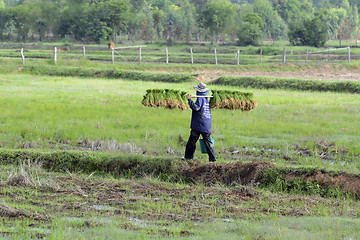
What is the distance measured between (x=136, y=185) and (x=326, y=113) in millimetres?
8740

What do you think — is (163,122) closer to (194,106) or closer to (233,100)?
(233,100)

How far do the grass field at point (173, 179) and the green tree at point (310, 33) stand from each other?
40801mm

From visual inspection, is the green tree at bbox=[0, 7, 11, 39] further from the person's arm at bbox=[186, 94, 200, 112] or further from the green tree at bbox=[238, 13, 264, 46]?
the person's arm at bbox=[186, 94, 200, 112]

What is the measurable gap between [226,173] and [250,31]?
177 feet

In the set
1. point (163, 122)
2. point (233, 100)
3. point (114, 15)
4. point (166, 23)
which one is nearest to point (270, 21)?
point (166, 23)

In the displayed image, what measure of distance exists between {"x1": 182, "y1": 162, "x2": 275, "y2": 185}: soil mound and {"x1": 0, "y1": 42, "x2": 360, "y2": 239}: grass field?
0.11ft

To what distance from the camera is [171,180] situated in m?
8.33

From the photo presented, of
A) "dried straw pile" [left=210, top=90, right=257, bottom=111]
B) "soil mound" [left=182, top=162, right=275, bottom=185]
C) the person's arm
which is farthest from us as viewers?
"dried straw pile" [left=210, top=90, right=257, bottom=111]

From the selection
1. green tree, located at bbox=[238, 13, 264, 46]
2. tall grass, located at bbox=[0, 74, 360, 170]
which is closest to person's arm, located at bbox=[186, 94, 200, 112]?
tall grass, located at bbox=[0, 74, 360, 170]

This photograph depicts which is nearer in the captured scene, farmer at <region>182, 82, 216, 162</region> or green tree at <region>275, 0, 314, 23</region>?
farmer at <region>182, 82, 216, 162</region>

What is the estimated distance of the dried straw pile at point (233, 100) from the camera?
49.2 ft

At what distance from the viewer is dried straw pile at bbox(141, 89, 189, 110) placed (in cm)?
1488

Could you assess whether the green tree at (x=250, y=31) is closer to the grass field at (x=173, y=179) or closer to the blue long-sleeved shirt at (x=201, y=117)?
the grass field at (x=173, y=179)

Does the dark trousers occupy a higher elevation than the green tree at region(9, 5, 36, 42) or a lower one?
lower
